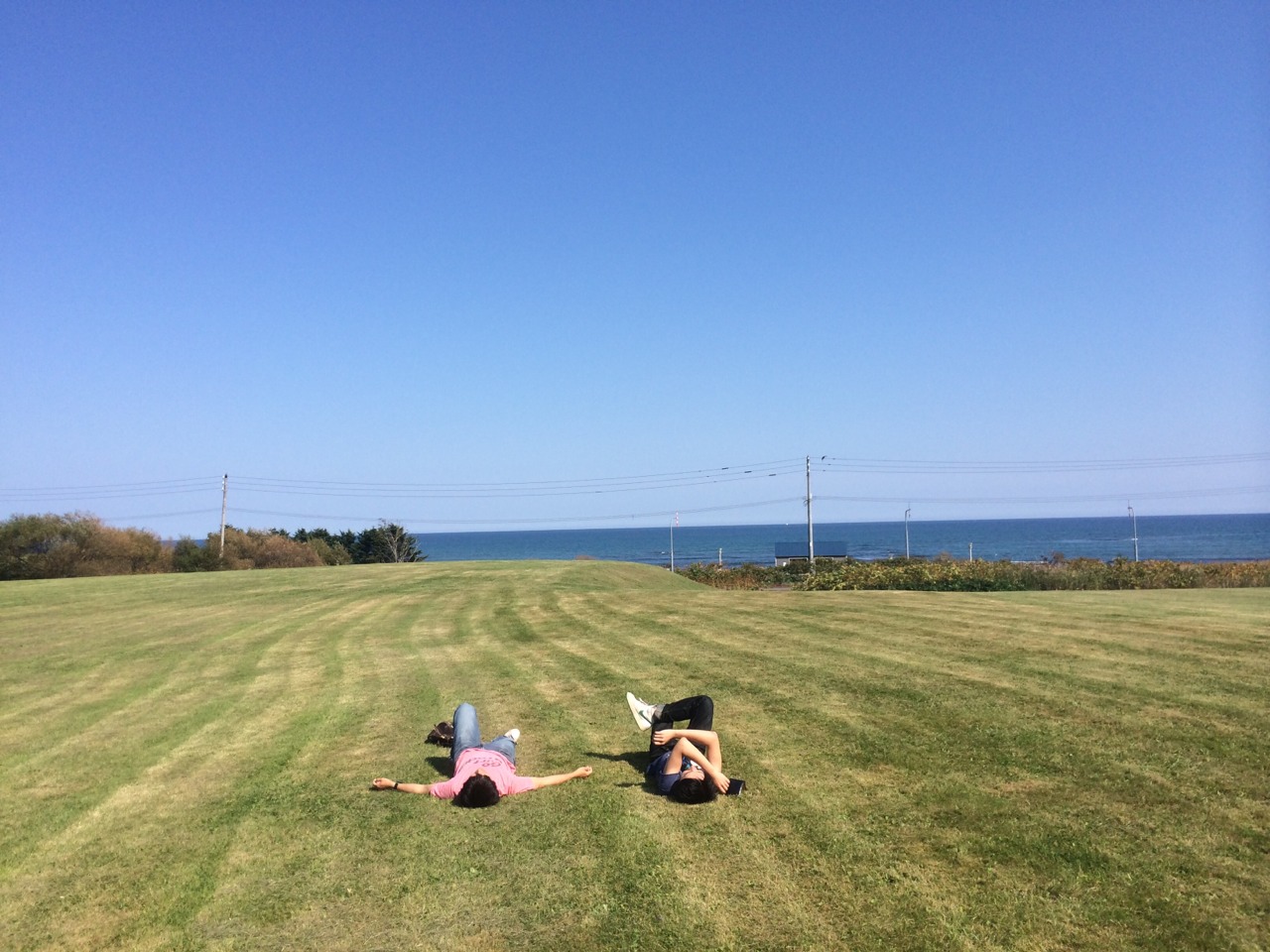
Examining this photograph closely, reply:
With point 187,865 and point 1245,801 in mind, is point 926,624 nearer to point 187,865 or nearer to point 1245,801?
point 1245,801

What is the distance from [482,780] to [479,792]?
0.12 metres

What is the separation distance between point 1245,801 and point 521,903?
647cm

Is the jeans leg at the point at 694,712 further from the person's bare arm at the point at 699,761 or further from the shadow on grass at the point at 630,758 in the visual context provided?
the shadow on grass at the point at 630,758

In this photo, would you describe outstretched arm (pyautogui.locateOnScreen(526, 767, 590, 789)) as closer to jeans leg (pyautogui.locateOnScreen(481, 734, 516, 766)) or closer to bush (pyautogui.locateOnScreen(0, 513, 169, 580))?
jeans leg (pyautogui.locateOnScreen(481, 734, 516, 766))

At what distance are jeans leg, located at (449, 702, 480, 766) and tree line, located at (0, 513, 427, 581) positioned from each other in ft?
155

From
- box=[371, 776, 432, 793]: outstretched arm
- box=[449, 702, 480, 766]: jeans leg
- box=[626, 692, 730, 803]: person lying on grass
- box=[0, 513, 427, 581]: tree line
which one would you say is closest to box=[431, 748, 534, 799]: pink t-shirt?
box=[371, 776, 432, 793]: outstretched arm

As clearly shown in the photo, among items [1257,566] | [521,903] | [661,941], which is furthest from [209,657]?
[1257,566]

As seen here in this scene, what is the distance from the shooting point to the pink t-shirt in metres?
8.96

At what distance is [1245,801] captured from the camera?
7.56 meters

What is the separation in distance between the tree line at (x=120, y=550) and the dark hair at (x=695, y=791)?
4981 centimetres

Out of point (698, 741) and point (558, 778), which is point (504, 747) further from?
point (698, 741)

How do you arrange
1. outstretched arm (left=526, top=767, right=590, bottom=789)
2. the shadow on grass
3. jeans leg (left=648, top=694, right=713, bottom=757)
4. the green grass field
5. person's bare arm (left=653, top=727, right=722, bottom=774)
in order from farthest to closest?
the shadow on grass
jeans leg (left=648, top=694, right=713, bottom=757)
outstretched arm (left=526, top=767, right=590, bottom=789)
person's bare arm (left=653, top=727, right=722, bottom=774)
the green grass field

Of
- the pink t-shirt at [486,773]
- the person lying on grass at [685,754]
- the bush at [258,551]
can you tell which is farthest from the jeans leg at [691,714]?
the bush at [258,551]

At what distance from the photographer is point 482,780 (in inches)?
341
